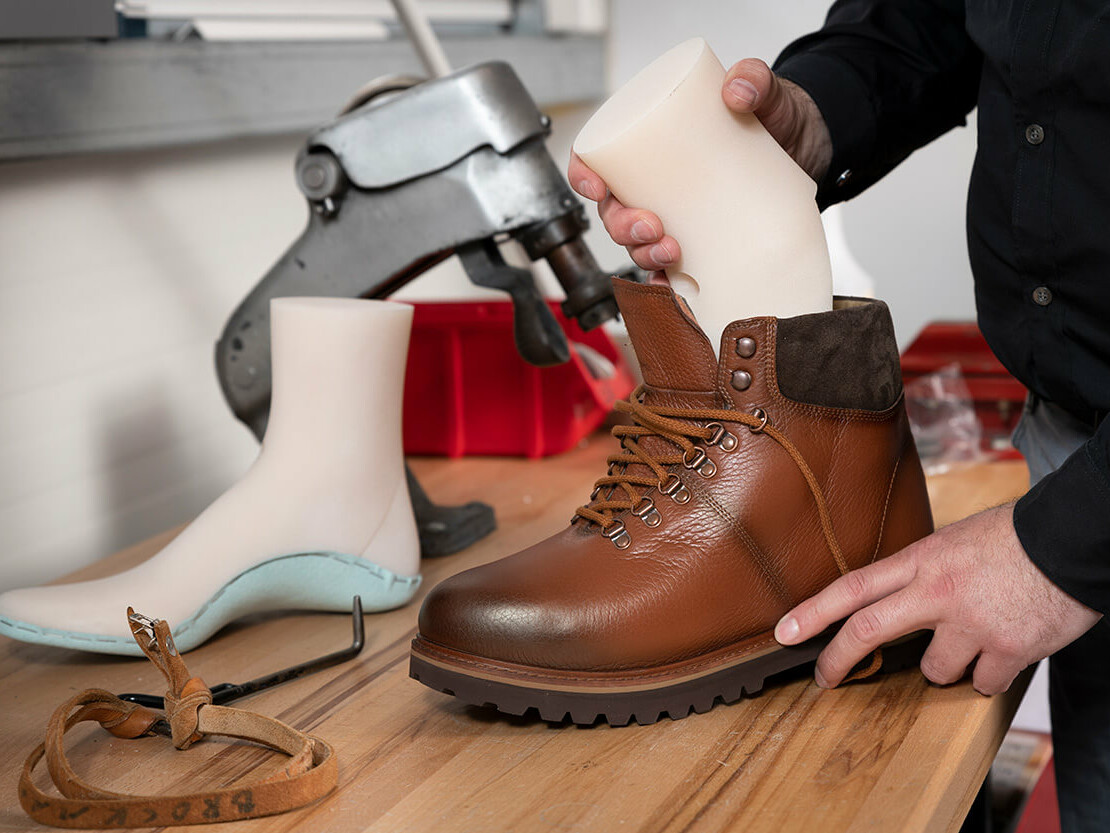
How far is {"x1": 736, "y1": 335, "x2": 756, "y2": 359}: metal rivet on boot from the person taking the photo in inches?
27.0

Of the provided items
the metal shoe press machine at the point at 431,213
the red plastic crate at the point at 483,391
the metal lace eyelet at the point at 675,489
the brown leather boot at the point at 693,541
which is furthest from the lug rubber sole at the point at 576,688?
the red plastic crate at the point at 483,391

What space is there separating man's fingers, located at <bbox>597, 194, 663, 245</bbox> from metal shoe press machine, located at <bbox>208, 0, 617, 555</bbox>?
219 millimetres

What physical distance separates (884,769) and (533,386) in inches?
30.0

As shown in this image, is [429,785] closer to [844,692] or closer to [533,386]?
[844,692]

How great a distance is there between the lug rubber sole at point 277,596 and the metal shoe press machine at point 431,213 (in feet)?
0.50

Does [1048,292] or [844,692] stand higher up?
[1048,292]

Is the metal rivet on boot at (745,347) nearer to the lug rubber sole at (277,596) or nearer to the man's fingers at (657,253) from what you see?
the man's fingers at (657,253)

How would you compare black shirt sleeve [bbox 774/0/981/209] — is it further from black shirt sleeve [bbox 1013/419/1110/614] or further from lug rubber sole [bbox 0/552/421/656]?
lug rubber sole [bbox 0/552/421/656]

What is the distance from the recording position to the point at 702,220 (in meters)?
0.73

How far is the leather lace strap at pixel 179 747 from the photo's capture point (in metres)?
0.58

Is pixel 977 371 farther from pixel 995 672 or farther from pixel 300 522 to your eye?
pixel 300 522

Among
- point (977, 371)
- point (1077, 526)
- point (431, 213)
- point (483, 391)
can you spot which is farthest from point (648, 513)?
point (977, 371)

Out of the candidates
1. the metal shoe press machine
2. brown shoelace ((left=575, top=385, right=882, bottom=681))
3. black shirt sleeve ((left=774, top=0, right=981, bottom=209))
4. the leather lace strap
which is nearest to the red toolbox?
black shirt sleeve ((left=774, top=0, right=981, bottom=209))

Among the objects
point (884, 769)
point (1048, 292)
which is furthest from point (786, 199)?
point (884, 769)
